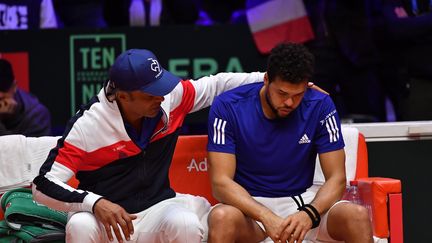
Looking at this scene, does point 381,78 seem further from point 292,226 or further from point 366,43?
point 292,226

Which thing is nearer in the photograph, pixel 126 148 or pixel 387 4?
pixel 126 148

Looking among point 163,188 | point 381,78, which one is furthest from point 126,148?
→ point 381,78

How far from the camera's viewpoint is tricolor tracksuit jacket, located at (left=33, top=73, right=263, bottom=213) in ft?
15.6

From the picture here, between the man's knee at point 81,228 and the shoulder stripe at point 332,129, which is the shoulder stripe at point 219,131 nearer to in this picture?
the shoulder stripe at point 332,129

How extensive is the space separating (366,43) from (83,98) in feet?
7.53

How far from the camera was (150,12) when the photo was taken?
8.07m

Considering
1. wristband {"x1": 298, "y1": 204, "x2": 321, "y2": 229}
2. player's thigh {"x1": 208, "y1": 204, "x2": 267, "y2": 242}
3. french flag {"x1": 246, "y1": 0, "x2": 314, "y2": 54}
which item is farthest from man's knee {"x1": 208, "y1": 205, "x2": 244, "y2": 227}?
french flag {"x1": 246, "y1": 0, "x2": 314, "y2": 54}

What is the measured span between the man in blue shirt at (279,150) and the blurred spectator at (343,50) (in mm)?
2557

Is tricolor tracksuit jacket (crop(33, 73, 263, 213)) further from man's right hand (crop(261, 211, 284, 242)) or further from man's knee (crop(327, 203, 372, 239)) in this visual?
man's knee (crop(327, 203, 372, 239))

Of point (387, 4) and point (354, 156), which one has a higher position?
point (387, 4)

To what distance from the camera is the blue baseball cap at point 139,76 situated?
190 inches

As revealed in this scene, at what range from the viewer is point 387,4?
774 centimetres

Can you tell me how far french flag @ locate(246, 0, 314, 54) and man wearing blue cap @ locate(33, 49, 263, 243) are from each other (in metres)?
2.70

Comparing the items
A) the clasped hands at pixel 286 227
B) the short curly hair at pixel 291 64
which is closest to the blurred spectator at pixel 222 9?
the short curly hair at pixel 291 64
